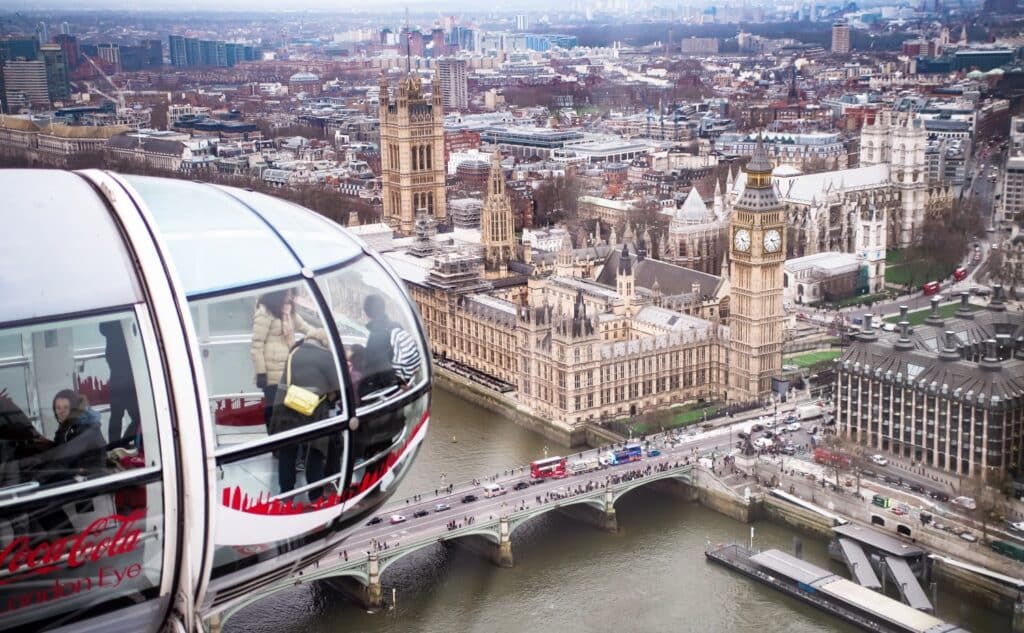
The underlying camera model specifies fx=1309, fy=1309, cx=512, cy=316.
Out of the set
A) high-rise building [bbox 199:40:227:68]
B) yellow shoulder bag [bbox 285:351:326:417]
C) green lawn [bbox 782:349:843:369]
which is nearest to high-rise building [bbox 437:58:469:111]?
high-rise building [bbox 199:40:227:68]

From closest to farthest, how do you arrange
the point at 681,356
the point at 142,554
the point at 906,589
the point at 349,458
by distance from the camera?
the point at 142,554
the point at 349,458
the point at 906,589
the point at 681,356

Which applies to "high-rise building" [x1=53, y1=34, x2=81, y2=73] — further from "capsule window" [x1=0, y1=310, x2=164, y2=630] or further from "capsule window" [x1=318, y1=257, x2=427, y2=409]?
"capsule window" [x1=0, y1=310, x2=164, y2=630]

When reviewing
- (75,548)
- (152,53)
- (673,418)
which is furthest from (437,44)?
(75,548)

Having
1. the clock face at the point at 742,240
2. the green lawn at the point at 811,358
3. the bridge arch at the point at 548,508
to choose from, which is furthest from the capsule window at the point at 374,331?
the green lawn at the point at 811,358

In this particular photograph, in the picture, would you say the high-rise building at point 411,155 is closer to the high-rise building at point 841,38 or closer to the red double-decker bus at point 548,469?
the red double-decker bus at point 548,469

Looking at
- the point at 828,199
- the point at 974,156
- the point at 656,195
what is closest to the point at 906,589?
the point at 828,199

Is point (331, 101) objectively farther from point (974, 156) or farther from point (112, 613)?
point (112, 613)

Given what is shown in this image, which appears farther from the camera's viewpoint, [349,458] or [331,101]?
[331,101]
